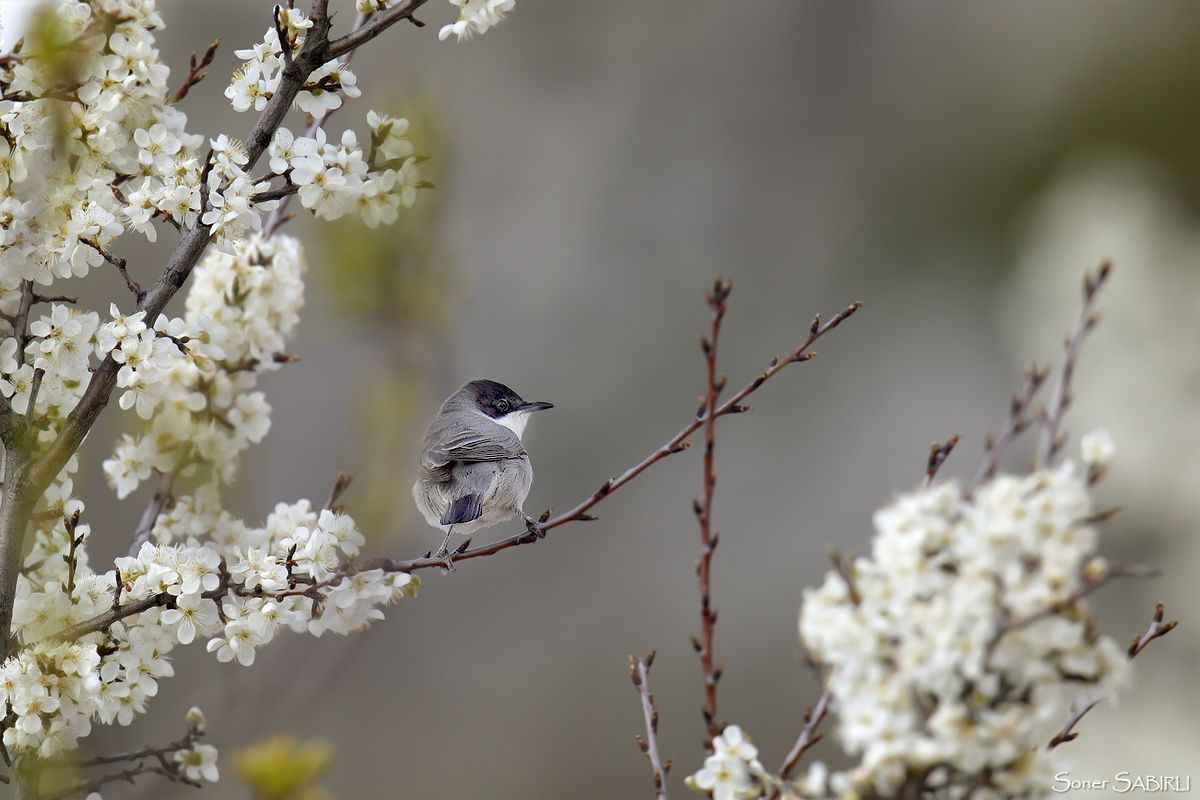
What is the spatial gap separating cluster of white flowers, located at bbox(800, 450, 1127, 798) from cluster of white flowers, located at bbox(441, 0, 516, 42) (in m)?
1.07

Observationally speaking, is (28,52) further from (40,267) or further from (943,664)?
(943,664)

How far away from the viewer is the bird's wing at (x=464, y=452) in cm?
273

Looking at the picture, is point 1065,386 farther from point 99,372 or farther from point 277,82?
point 99,372

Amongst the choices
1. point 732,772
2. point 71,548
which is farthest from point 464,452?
point 732,772

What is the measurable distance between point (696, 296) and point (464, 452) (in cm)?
509

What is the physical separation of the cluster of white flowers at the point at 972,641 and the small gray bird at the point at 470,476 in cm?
165

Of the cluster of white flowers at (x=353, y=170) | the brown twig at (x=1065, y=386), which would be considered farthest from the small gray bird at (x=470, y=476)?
the brown twig at (x=1065, y=386)

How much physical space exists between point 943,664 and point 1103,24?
8.76 m

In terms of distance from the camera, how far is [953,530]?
953mm

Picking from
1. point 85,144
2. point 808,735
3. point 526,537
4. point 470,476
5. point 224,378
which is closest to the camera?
point 808,735

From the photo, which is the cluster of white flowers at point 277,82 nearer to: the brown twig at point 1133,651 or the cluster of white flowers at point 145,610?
the cluster of white flowers at point 145,610

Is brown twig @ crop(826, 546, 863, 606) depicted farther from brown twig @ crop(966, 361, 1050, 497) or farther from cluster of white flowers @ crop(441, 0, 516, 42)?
cluster of white flowers @ crop(441, 0, 516, 42)

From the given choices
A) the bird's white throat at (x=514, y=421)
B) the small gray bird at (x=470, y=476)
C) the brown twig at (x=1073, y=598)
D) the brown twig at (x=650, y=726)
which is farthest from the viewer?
the bird's white throat at (x=514, y=421)

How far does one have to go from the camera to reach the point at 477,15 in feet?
5.14
